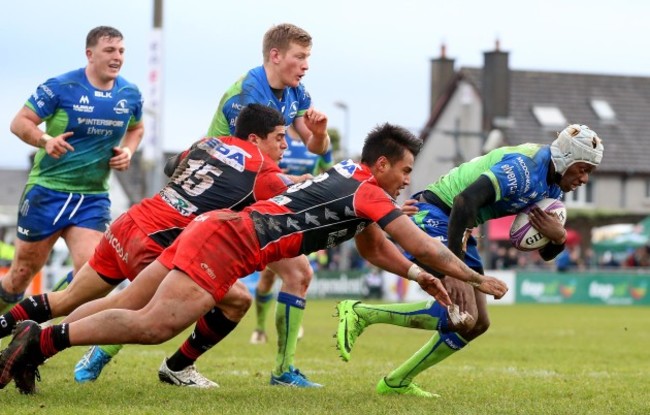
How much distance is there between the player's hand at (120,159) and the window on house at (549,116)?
51.6 m

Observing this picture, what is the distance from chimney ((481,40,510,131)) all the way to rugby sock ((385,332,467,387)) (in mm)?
45517

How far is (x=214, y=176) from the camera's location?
320 inches

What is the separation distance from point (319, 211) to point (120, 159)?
322cm

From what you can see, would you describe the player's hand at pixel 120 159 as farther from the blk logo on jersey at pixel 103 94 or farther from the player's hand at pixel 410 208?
the player's hand at pixel 410 208

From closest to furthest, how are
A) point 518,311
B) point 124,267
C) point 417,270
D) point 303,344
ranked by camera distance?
point 417,270 < point 124,267 < point 303,344 < point 518,311

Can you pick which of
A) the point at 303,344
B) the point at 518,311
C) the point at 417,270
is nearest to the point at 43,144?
the point at 417,270

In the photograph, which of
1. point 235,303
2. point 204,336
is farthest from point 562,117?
point 235,303

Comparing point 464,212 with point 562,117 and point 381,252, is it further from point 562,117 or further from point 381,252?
point 562,117

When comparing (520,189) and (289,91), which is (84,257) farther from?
(520,189)

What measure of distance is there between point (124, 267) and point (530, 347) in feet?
27.2

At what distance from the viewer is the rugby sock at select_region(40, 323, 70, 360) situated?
7.60 metres

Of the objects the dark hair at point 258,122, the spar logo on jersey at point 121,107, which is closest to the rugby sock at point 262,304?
the spar logo on jersey at point 121,107

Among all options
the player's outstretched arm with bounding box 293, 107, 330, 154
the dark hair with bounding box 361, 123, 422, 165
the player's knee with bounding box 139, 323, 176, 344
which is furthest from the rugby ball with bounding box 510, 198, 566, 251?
the player's knee with bounding box 139, 323, 176, 344

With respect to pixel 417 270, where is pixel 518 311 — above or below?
below
